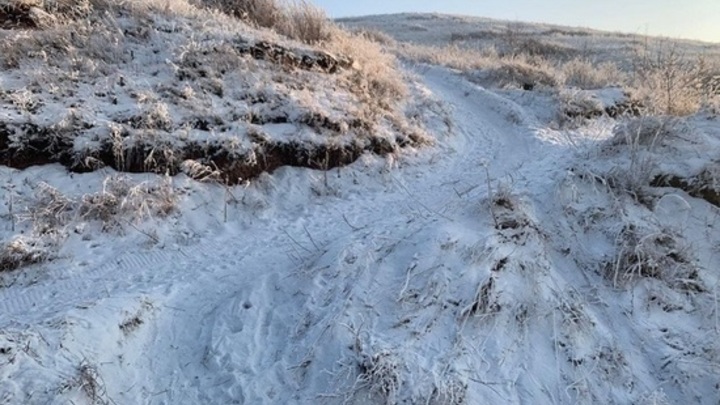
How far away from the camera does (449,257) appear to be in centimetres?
485

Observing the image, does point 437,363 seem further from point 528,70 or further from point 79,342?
point 528,70

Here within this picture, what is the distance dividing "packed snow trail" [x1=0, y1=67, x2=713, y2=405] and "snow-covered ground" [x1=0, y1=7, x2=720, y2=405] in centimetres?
2

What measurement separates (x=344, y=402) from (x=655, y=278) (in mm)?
3148

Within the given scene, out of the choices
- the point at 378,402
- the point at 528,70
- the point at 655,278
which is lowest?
the point at 378,402

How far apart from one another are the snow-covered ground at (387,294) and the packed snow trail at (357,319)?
0.02 m

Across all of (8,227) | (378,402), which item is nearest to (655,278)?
(378,402)

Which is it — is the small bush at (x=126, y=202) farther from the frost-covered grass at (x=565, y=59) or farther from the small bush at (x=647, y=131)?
the frost-covered grass at (x=565, y=59)

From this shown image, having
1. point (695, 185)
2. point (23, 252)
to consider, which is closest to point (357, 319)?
point (23, 252)

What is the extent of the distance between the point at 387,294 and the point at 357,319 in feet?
1.31

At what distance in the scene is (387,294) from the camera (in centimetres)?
465

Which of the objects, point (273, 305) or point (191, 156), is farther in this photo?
point (191, 156)

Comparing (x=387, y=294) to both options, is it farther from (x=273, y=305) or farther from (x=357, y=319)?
(x=273, y=305)

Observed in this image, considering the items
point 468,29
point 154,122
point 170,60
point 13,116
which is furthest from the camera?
point 468,29

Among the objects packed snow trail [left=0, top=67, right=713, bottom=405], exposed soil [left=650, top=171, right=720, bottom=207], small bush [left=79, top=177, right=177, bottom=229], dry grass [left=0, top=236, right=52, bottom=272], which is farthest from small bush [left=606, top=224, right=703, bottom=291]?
dry grass [left=0, top=236, right=52, bottom=272]
